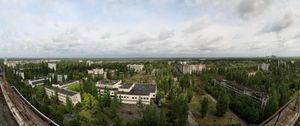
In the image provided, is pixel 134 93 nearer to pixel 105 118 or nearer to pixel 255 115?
pixel 105 118

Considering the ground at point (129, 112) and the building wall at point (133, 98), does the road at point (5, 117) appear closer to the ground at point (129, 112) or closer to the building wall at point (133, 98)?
the ground at point (129, 112)

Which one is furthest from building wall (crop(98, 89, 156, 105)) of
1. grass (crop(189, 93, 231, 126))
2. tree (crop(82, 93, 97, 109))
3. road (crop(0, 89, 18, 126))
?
road (crop(0, 89, 18, 126))

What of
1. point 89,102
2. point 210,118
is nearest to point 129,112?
point 89,102

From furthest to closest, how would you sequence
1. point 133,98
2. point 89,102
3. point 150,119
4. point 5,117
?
point 133,98, point 89,102, point 5,117, point 150,119

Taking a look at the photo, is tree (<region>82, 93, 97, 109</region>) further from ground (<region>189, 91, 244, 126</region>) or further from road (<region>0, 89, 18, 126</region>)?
ground (<region>189, 91, 244, 126</region>)

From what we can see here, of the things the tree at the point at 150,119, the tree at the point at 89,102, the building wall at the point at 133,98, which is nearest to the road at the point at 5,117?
the tree at the point at 89,102

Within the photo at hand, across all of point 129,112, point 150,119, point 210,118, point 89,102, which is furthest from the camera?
point 89,102

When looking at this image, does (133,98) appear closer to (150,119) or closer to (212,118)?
(150,119)

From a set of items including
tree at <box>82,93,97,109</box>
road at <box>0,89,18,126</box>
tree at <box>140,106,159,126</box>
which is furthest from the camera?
tree at <box>82,93,97,109</box>

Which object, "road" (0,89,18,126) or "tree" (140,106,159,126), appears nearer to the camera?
"tree" (140,106,159,126)

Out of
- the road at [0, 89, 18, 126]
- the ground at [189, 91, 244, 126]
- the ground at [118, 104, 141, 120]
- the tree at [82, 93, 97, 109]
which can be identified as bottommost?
the ground at [189, 91, 244, 126]

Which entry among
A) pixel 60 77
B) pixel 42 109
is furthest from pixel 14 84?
pixel 42 109

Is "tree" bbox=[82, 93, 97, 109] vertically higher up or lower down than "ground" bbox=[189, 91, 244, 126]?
higher up
